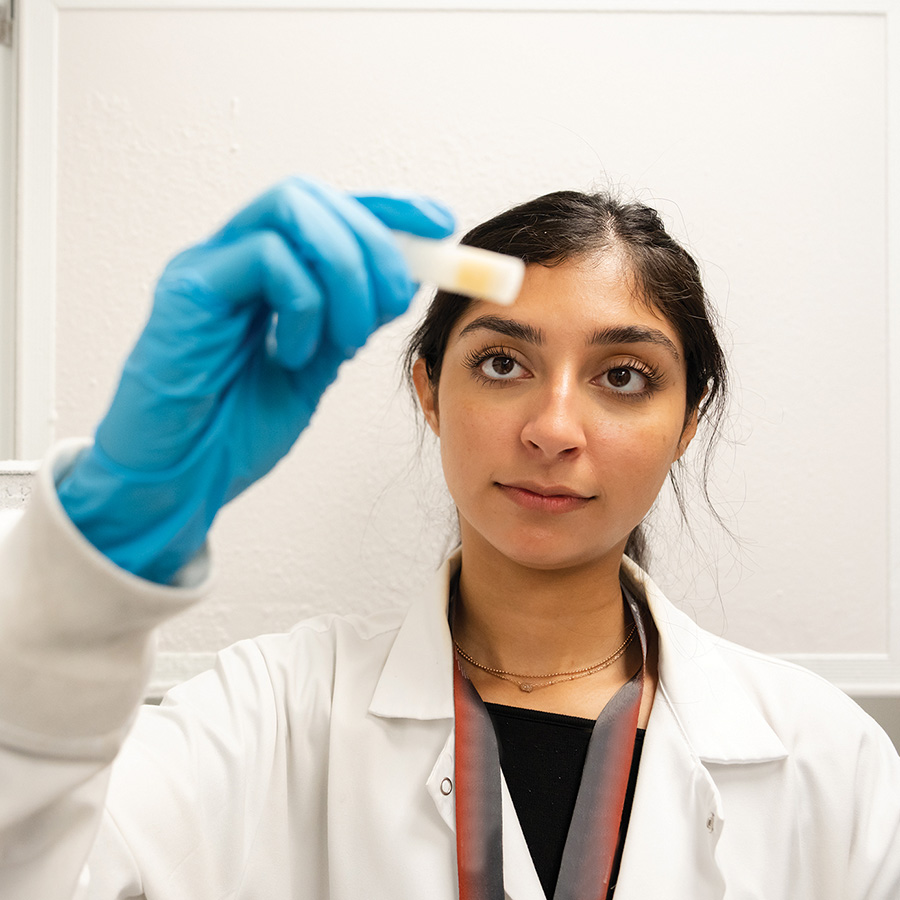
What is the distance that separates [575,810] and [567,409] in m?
0.47

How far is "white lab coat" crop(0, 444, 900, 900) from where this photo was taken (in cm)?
89

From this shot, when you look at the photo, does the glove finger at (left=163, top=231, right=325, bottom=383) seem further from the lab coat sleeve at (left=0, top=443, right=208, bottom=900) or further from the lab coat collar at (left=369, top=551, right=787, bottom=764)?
the lab coat collar at (left=369, top=551, right=787, bottom=764)

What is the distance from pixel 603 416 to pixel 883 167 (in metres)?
0.83

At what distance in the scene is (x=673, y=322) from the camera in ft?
3.34

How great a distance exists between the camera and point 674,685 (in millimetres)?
1035

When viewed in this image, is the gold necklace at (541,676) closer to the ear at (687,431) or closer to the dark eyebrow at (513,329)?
the ear at (687,431)

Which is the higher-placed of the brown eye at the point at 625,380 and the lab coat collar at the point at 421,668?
the brown eye at the point at 625,380

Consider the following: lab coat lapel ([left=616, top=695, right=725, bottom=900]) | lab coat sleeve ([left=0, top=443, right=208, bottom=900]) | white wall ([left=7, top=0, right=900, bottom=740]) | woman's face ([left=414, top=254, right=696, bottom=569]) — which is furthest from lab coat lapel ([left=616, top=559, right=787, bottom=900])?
lab coat sleeve ([left=0, top=443, right=208, bottom=900])

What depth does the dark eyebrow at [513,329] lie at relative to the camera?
947mm

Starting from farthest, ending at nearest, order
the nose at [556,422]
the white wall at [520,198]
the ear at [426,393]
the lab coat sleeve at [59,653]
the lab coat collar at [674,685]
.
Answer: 1. the white wall at [520,198]
2. the ear at [426,393]
3. the lab coat collar at [674,685]
4. the nose at [556,422]
5. the lab coat sleeve at [59,653]

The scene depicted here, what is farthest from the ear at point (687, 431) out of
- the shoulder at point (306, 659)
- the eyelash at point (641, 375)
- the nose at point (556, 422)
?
the shoulder at point (306, 659)

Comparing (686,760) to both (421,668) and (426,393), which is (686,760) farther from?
(426,393)

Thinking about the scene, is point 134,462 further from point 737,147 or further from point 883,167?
point 883,167

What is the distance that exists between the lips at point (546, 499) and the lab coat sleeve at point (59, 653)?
17.5 inches
